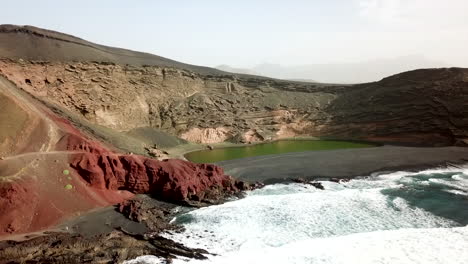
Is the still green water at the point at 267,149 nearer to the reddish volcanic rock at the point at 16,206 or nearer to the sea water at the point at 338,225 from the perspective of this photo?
the sea water at the point at 338,225

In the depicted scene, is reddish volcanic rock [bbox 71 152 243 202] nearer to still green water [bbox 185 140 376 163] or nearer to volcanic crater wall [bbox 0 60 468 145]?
still green water [bbox 185 140 376 163]

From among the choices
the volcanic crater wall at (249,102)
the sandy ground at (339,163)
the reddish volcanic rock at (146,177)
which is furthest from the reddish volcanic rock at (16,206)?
the volcanic crater wall at (249,102)

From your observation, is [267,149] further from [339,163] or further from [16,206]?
[16,206]

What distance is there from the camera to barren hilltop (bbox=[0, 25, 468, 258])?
2469 cm

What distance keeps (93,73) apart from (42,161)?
30.2 m

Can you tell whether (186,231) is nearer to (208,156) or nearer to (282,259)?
(282,259)

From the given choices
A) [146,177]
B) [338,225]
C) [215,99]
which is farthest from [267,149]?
[338,225]

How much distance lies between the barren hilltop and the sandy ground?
17.3 feet

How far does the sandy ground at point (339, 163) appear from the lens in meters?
36.2

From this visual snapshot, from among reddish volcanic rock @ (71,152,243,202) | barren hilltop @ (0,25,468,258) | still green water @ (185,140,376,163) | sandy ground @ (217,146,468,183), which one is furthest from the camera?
still green water @ (185,140,376,163)

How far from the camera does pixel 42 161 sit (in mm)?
24766

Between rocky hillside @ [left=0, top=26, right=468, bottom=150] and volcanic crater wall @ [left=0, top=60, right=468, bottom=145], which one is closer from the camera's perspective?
rocky hillside @ [left=0, top=26, right=468, bottom=150]

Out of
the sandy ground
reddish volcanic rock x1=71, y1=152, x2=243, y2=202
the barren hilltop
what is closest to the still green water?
the barren hilltop

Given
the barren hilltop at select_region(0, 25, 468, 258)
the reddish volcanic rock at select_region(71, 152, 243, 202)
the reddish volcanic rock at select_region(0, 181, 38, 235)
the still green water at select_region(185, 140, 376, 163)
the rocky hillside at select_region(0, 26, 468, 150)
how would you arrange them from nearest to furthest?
the reddish volcanic rock at select_region(0, 181, 38, 235) < the barren hilltop at select_region(0, 25, 468, 258) < the reddish volcanic rock at select_region(71, 152, 243, 202) < the still green water at select_region(185, 140, 376, 163) < the rocky hillside at select_region(0, 26, 468, 150)
